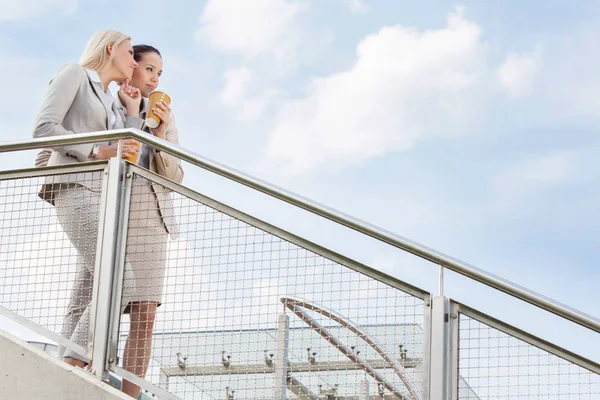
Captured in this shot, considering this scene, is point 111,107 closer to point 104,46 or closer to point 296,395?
point 104,46

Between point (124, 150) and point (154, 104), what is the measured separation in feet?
1.53

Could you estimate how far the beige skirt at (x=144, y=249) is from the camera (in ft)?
15.6

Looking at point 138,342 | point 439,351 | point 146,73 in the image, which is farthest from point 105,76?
point 439,351

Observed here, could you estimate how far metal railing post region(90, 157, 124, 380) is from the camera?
15.0 feet

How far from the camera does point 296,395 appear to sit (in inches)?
180

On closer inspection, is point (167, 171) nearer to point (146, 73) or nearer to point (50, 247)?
point (146, 73)

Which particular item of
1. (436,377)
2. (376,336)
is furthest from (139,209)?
(436,377)

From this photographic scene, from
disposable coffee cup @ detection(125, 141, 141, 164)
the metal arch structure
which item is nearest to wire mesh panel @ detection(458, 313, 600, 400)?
A: the metal arch structure

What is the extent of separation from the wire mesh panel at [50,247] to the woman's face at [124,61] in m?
0.80

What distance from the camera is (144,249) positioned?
190 inches

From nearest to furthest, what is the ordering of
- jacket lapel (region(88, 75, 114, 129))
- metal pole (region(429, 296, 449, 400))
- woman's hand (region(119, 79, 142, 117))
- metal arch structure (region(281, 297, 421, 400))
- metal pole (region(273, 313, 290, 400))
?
1. metal pole (region(429, 296, 449, 400))
2. metal arch structure (region(281, 297, 421, 400))
3. metal pole (region(273, 313, 290, 400))
4. jacket lapel (region(88, 75, 114, 129))
5. woman's hand (region(119, 79, 142, 117))

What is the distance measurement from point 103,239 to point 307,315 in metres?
1.00

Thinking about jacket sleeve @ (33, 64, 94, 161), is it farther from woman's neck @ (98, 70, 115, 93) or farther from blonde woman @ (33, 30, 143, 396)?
woman's neck @ (98, 70, 115, 93)

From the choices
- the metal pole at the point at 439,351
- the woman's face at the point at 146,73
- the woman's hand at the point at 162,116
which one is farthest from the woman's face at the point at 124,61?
the metal pole at the point at 439,351
